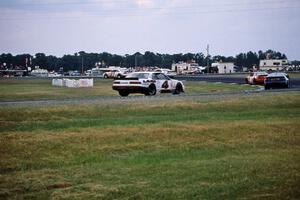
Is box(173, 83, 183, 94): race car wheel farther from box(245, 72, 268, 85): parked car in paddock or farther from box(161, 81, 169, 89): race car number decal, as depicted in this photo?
box(245, 72, 268, 85): parked car in paddock

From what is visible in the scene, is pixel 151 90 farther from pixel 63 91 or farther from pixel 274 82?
pixel 274 82

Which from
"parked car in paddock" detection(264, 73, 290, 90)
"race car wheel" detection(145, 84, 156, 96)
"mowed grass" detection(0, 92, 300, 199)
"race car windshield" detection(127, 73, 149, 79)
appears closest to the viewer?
"mowed grass" detection(0, 92, 300, 199)

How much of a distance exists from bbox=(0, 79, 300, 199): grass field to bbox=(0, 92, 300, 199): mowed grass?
15 millimetres

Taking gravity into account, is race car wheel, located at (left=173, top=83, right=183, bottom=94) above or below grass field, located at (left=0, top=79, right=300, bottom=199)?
above

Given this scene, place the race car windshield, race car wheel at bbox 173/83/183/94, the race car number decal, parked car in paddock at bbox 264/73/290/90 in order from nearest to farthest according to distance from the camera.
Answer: the race car windshield, the race car number decal, race car wheel at bbox 173/83/183/94, parked car in paddock at bbox 264/73/290/90

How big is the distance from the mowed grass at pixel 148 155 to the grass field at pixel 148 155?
0.01 m

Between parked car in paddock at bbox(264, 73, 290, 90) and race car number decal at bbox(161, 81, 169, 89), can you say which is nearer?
race car number decal at bbox(161, 81, 169, 89)

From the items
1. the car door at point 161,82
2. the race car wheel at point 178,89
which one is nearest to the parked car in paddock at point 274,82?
the race car wheel at point 178,89

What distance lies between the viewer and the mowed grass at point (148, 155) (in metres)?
7.25

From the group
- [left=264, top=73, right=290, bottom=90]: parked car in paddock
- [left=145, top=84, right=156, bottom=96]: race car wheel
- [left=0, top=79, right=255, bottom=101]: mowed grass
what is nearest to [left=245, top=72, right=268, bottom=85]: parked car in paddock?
[left=0, top=79, right=255, bottom=101]: mowed grass

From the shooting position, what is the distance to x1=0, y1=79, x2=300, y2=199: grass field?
7254mm

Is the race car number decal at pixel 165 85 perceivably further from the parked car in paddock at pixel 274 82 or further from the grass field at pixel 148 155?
the parked car in paddock at pixel 274 82

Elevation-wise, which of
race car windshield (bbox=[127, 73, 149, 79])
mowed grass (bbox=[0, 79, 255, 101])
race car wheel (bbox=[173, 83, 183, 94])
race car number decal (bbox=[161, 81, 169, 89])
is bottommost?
mowed grass (bbox=[0, 79, 255, 101])

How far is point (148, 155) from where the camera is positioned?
33.4 ft
